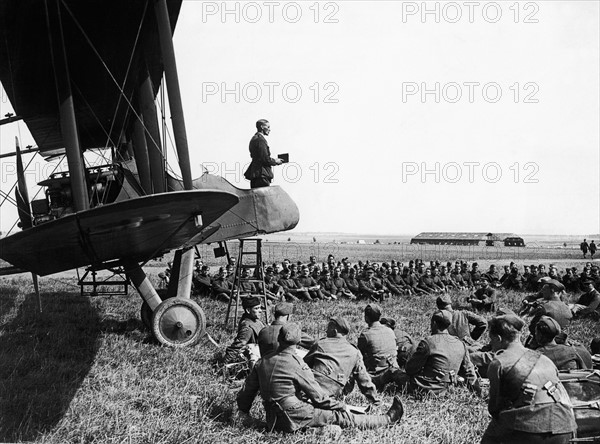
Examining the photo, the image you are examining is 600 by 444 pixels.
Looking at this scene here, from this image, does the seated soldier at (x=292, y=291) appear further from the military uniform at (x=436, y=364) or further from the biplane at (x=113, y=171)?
the military uniform at (x=436, y=364)

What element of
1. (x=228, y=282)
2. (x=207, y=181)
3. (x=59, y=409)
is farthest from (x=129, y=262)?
(x=228, y=282)

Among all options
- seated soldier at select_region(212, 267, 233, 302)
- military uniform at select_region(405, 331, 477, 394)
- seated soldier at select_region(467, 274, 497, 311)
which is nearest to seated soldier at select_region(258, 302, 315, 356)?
military uniform at select_region(405, 331, 477, 394)

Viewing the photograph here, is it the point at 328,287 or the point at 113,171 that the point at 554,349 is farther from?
the point at 328,287

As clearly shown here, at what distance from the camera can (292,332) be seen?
15.6 ft

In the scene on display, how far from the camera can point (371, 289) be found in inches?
680

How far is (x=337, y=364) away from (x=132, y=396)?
2492 mm

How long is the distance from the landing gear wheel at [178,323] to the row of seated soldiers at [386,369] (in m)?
1.42

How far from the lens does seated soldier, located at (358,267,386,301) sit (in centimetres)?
1710

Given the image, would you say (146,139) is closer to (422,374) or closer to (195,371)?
(195,371)

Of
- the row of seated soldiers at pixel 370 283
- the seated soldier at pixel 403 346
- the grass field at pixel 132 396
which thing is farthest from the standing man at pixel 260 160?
the row of seated soldiers at pixel 370 283

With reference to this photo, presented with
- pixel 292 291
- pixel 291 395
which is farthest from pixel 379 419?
pixel 292 291

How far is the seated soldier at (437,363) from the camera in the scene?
20.2 ft

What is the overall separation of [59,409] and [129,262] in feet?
12.2

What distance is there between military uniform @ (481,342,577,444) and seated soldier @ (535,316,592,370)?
1.30m
